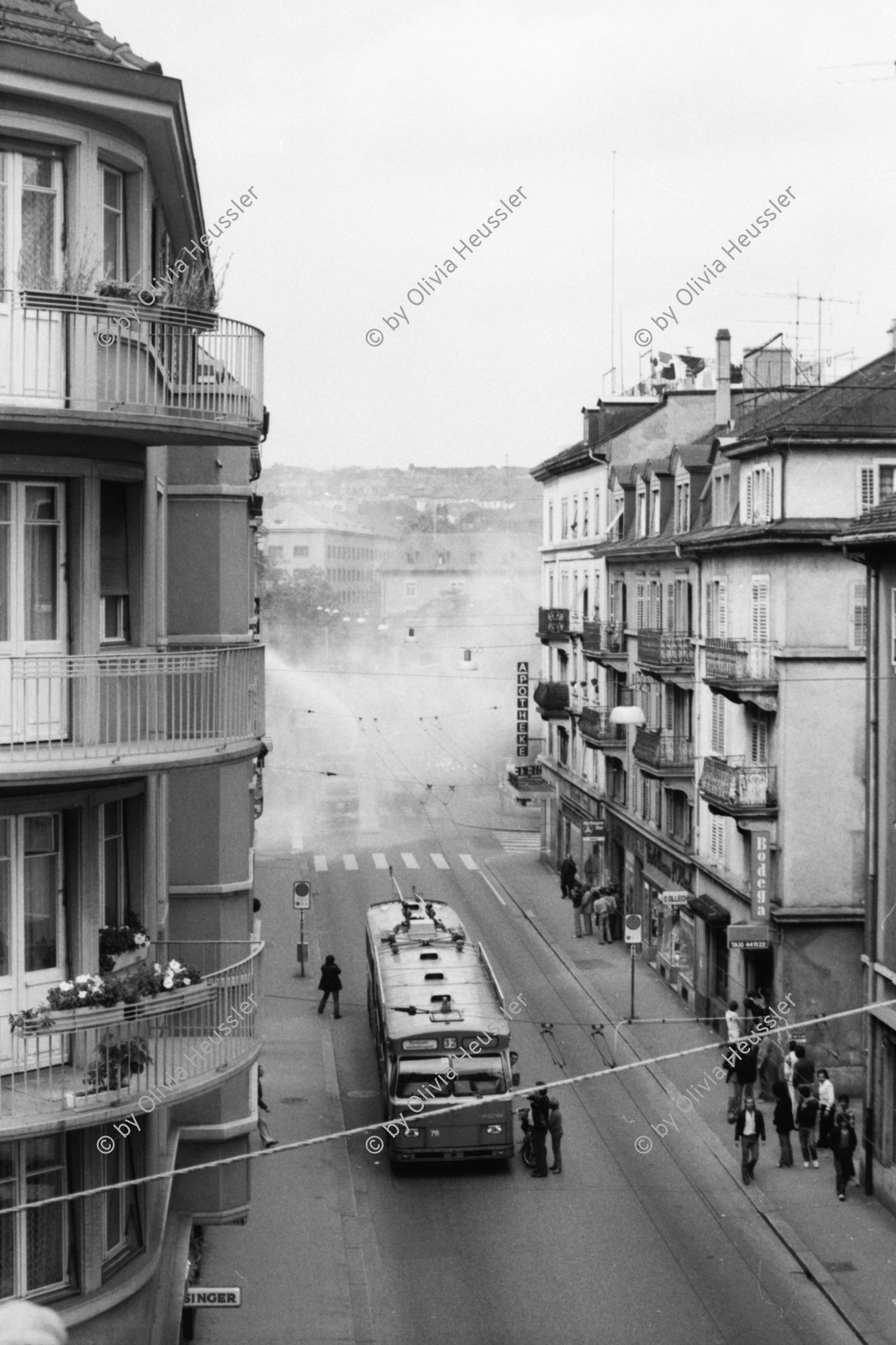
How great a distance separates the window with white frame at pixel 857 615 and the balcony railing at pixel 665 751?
8.09m

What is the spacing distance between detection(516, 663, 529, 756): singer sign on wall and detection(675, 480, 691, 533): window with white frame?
66.4 ft

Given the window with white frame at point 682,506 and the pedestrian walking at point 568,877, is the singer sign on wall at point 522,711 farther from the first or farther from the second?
the window with white frame at point 682,506

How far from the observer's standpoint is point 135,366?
1464 cm

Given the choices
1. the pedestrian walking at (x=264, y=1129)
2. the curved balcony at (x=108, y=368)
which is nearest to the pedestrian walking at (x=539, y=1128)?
the pedestrian walking at (x=264, y=1129)

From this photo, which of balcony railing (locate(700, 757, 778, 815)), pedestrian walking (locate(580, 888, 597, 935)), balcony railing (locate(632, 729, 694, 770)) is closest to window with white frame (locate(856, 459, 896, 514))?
balcony railing (locate(700, 757, 778, 815))

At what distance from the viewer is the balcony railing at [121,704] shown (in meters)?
14.1

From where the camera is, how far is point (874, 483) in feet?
112

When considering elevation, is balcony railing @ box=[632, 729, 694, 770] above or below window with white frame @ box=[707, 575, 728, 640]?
below

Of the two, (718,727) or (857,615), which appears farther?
(718,727)

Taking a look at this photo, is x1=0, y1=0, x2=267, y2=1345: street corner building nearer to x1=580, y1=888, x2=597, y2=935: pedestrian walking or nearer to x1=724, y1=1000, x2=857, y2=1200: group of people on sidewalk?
x1=724, y1=1000, x2=857, y2=1200: group of people on sidewalk

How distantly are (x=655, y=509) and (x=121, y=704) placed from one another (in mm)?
Result: 34460

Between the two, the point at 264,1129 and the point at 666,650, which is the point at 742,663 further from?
the point at 264,1129

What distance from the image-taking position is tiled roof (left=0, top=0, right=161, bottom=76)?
45.8 feet

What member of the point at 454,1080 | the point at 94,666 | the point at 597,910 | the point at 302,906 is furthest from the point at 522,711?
the point at 94,666
